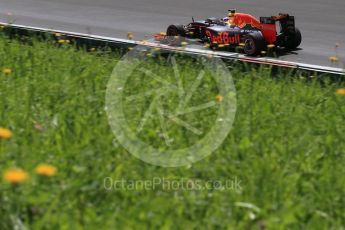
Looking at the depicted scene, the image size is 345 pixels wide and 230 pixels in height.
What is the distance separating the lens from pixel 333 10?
14.3 m

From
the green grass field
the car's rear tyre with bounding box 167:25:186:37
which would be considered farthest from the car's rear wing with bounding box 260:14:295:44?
the green grass field

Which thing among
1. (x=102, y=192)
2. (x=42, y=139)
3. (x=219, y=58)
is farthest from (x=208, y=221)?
(x=219, y=58)

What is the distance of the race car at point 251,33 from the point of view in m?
9.45

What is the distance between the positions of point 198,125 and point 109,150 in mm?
836

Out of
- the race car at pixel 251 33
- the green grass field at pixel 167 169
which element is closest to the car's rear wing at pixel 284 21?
the race car at pixel 251 33

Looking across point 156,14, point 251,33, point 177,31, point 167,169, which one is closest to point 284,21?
point 251,33

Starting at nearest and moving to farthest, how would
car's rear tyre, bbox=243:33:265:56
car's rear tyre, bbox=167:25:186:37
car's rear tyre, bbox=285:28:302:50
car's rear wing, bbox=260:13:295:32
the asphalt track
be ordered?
car's rear tyre, bbox=243:33:265:56 → car's rear wing, bbox=260:13:295:32 → car's rear tyre, bbox=285:28:302:50 → car's rear tyre, bbox=167:25:186:37 → the asphalt track

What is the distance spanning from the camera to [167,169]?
365 cm

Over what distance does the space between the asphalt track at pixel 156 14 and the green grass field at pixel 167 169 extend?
5614 mm

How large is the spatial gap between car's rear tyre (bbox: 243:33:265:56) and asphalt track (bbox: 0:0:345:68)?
764 millimetres

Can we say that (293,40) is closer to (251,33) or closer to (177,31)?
(251,33)

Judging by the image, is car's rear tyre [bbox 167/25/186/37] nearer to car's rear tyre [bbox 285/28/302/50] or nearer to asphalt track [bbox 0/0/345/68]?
asphalt track [bbox 0/0/345/68]

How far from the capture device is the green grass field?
298 cm

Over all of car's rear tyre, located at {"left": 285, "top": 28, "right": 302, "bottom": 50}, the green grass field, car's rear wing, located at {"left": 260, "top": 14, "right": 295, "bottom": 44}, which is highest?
car's rear wing, located at {"left": 260, "top": 14, "right": 295, "bottom": 44}
